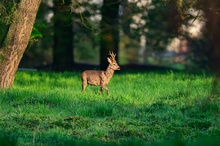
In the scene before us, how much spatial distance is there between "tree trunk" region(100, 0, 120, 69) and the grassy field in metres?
7.23

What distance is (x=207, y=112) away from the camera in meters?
12.3

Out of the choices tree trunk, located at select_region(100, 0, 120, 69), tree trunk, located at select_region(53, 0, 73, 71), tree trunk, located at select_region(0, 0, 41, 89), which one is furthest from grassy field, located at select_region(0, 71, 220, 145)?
tree trunk, located at select_region(53, 0, 73, 71)

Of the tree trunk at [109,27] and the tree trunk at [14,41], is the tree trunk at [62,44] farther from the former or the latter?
the tree trunk at [14,41]

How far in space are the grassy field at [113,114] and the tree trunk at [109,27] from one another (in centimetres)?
723

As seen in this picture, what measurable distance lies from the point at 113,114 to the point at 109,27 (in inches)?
481

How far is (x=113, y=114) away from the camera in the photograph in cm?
1226

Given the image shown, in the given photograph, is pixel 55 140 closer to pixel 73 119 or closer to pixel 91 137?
pixel 91 137

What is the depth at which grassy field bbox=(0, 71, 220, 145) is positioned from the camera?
33.3 ft

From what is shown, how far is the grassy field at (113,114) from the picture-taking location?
10141 millimetres

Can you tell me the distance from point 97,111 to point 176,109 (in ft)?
5.18

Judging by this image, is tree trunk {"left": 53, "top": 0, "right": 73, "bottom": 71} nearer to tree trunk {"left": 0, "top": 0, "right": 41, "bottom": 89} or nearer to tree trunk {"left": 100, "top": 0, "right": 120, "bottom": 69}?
tree trunk {"left": 100, "top": 0, "right": 120, "bottom": 69}

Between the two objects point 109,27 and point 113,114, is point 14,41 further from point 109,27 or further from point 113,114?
point 109,27

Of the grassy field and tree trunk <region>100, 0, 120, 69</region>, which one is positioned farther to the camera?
tree trunk <region>100, 0, 120, 69</region>

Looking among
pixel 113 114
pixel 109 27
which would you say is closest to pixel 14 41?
pixel 113 114
